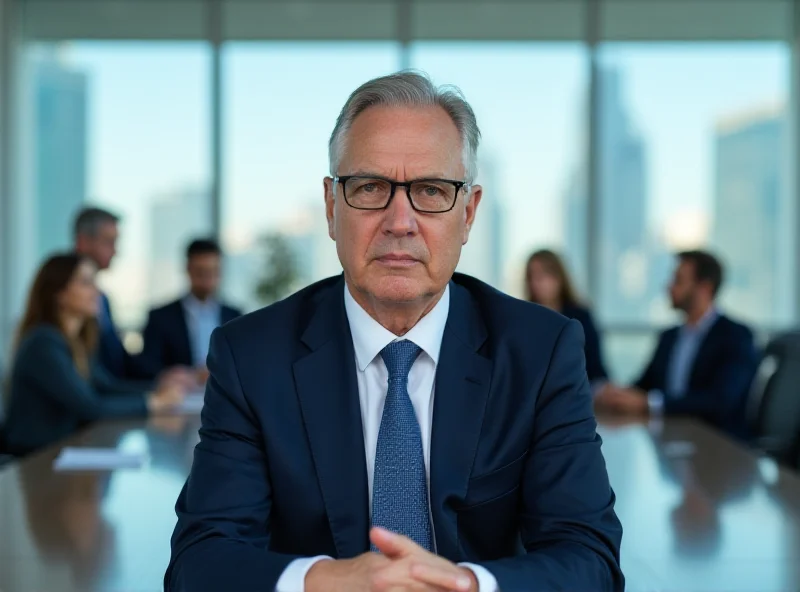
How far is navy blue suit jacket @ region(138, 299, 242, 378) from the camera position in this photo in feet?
20.4

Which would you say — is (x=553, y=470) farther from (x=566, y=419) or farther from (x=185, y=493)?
(x=185, y=493)

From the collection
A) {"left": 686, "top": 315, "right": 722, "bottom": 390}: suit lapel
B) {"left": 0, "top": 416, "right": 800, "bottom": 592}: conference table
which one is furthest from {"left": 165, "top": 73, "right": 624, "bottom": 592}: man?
{"left": 686, "top": 315, "right": 722, "bottom": 390}: suit lapel

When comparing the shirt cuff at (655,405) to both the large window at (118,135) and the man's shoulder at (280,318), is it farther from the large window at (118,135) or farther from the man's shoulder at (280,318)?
the large window at (118,135)

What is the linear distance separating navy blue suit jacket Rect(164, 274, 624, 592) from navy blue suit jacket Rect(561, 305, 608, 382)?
3.99m

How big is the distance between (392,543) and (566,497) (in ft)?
1.31

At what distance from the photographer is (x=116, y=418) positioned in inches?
179

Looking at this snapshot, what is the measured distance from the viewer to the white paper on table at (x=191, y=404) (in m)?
4.73

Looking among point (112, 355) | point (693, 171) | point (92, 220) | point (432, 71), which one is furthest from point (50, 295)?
point (693, 171)

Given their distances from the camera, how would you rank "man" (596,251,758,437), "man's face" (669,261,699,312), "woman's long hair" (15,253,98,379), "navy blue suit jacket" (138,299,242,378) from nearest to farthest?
"woman's long hair" (15,253,98,379)
"man" (596,251,758,437)
"man's face" (669,261,699,312)
"navy blue suit jacket" (138,299,242,378)

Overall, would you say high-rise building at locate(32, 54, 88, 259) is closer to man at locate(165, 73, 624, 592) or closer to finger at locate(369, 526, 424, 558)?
man at locate(165, 73, 624, 592)

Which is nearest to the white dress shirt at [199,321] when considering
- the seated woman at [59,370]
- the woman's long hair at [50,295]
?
the seated woman at [59,370]

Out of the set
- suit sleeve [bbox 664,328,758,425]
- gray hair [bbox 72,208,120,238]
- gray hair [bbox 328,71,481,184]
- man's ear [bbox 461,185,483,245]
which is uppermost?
gray hair [bbox 328,71,481,184]

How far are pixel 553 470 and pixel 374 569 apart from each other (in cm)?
45

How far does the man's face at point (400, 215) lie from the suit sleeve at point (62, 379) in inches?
116
